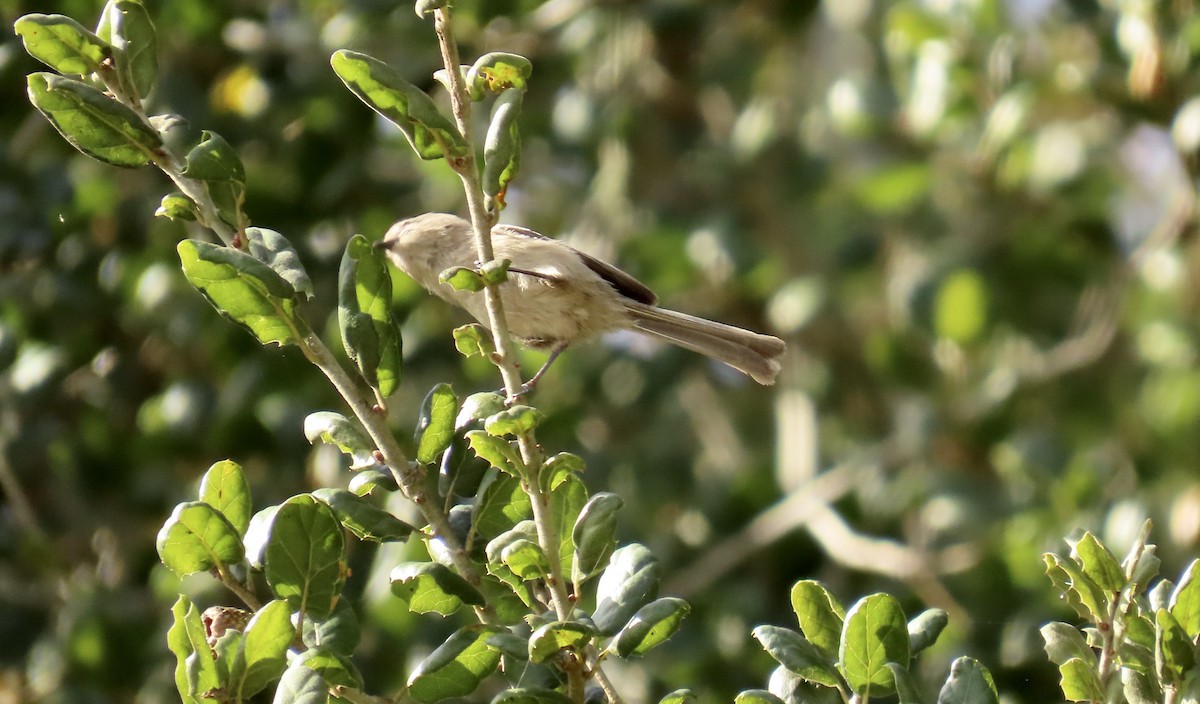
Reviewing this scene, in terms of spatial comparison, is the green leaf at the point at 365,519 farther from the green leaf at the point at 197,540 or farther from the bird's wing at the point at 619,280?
the bird's wing at the point at 619,280

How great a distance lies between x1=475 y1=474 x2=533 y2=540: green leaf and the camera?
1668mm

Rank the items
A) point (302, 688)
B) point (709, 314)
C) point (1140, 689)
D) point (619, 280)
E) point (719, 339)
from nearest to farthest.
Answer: point (302, 688) < point (1140, 689) < point (719, 339) < point (619, 280) < point (709, 314)

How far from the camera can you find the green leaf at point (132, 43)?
62.2 inches

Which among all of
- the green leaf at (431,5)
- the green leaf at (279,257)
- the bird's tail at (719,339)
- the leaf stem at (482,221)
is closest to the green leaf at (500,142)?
the leaf stem at (482,221)

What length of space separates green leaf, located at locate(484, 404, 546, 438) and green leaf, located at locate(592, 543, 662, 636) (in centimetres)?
25

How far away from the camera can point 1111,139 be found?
523 cm

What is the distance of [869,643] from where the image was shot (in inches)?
62.0

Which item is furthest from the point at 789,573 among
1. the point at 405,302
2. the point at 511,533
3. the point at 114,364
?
the point at 511,533

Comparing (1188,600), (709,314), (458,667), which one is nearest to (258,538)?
(458,667)

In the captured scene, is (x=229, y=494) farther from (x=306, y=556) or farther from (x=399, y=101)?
(x=399, y=101)

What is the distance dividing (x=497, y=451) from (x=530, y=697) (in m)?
0.28

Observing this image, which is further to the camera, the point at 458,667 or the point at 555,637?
the point at 458,667

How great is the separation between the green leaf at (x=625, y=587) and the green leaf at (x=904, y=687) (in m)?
0.30

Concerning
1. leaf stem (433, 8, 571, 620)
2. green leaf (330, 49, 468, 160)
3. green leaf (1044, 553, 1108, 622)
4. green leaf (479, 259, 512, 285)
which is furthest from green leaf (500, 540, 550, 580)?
green leaf (1044, 553, 1108, 622)
